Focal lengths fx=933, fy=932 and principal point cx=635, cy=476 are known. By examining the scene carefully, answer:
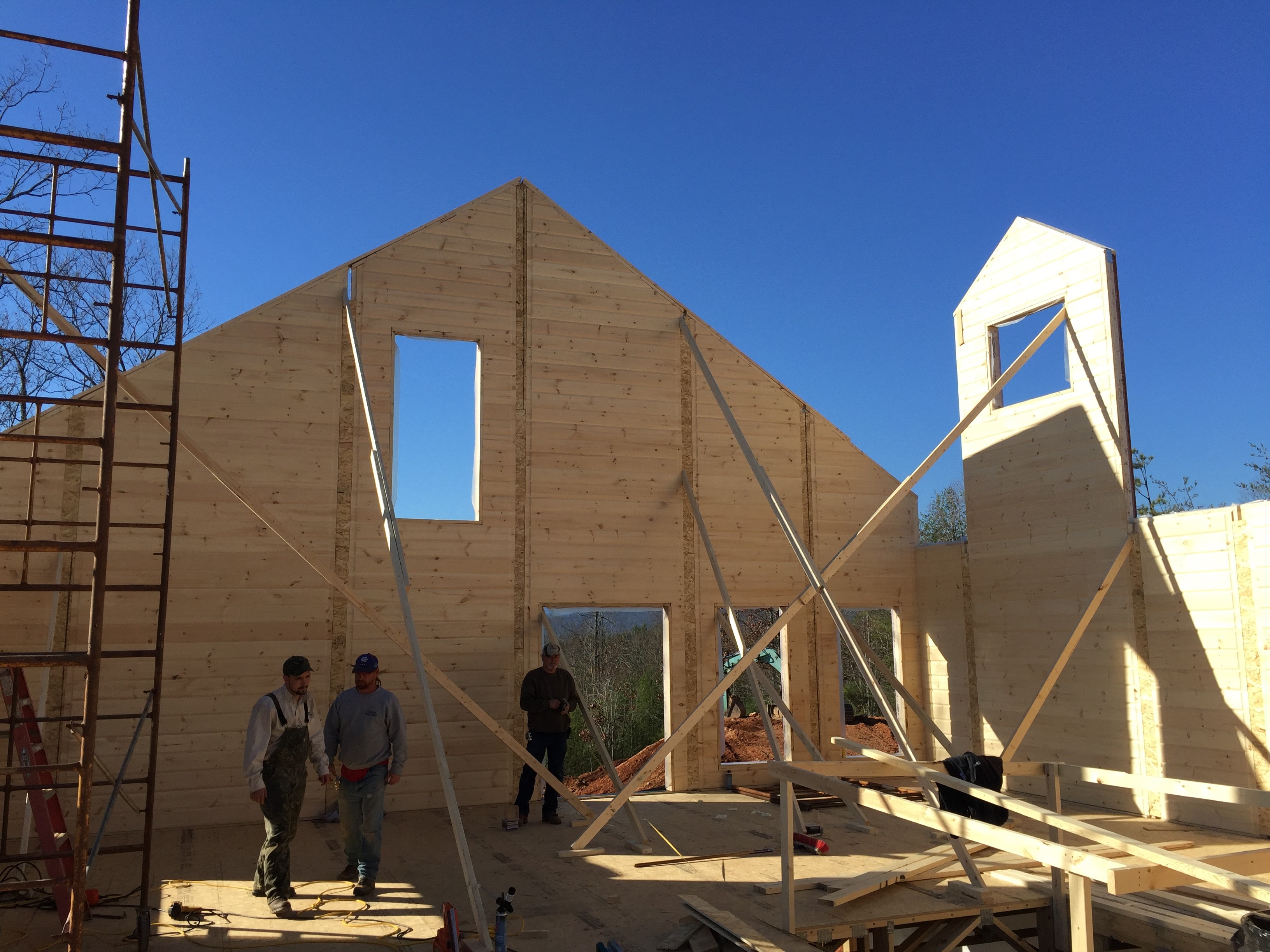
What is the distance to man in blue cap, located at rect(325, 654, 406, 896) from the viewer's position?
5.55m

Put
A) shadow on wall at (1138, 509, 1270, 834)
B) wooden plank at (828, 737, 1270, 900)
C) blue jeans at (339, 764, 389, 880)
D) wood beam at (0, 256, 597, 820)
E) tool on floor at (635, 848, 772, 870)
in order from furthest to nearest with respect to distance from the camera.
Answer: shadow on wall at (1138, 509, 1270, 834) < tool on floor at (635, 848, 772, 870) < wood beam at (0, 256, 597, 820) < blue jeans at (339, 764, 389, 880) < wooden plank at (828, 737, 1270, 900)

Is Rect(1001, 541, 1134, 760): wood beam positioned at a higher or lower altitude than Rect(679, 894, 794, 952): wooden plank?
higher

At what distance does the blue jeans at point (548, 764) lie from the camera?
24.1 feet

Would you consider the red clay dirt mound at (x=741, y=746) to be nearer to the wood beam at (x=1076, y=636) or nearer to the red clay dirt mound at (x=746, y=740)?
the red clay dirt mound at (x=746, y=740)

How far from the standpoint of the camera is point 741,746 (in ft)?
46.3

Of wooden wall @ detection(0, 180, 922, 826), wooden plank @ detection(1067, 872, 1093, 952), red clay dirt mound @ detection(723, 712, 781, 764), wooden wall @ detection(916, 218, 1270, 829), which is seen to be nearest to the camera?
wooden plank @ detection(1067, 872, 1093, 952)

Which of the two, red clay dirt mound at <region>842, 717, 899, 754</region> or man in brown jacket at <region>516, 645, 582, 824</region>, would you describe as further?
red clay dirt mound at <region>842, 717, 899, 754</region>

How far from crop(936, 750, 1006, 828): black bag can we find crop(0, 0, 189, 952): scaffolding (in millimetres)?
3928

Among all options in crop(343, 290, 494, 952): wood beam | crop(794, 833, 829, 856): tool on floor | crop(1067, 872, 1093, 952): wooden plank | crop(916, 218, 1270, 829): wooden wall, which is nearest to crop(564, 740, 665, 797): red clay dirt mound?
crop(916, 218, 1270, 829): wooden wall

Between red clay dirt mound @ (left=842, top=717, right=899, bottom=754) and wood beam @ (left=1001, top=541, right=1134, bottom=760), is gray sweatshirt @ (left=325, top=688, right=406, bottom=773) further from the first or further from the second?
red clay dirt mound @ (left=842, top=717, right=899, bottom=754)

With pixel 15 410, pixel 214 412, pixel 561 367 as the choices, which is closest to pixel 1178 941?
pixel 561 367

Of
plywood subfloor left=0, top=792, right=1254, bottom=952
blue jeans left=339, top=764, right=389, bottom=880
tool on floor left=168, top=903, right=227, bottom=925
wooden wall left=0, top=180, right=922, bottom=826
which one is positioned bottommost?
plywood subfloor left=0, top=792, right=1254, bottom=952

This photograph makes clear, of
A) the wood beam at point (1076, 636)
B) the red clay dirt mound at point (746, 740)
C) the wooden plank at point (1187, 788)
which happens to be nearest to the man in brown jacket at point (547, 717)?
the wood beam at point (1076, 636)

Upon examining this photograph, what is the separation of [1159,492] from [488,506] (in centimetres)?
2121
